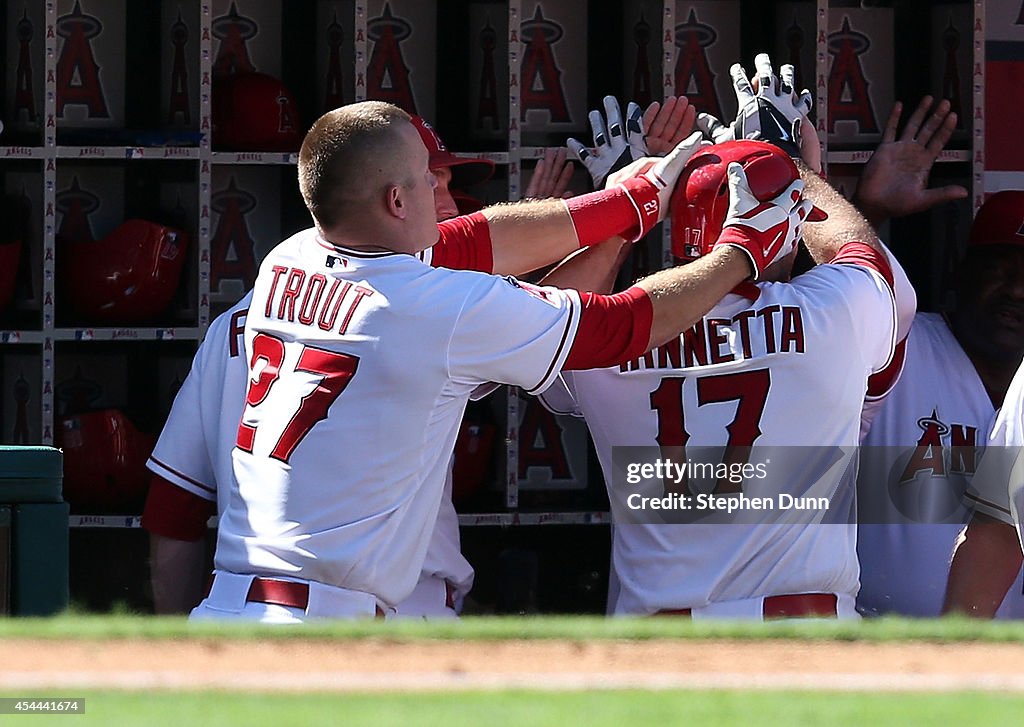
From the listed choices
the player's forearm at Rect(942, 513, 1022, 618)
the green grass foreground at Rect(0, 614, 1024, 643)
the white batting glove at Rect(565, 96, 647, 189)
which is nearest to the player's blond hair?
the white batting glove at Rect(565, 96, 647, 189)

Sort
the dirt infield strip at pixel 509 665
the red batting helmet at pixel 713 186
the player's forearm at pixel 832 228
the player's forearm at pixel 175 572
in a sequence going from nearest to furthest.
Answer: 1. the dirt infield strip at pixel 509 665
2. the red batting helmet at pixel 713 186
3. the player's forearm at pixel 175 572
4. the player's forearm at pixel 832 228

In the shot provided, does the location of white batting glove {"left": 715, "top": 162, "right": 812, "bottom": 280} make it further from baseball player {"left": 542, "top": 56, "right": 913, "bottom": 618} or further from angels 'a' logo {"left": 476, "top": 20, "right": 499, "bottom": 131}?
angels 'a' logo {"left": 476, "top": 20, "right": 499, "bottom": 131}

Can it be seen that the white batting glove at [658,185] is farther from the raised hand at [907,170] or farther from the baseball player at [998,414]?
the raised hand at [907,170]

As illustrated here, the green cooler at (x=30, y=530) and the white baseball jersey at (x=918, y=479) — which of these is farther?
the white baseball jersey at (x=918, y=479)

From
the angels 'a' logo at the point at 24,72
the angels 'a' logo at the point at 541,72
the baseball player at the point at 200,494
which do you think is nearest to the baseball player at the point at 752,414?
the baseball player at the point at 200,494

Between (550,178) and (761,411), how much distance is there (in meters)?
1.14

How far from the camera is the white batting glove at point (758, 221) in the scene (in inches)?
108

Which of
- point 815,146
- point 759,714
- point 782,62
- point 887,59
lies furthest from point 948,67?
point 759,714

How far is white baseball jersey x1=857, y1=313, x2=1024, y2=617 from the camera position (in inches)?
140

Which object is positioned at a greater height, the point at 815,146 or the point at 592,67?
the point at 592,67

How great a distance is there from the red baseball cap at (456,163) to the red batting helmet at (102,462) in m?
1.09

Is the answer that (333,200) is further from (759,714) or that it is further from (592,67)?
(592,67)

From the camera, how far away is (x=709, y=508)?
2891 mm

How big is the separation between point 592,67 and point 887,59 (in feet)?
2.73
